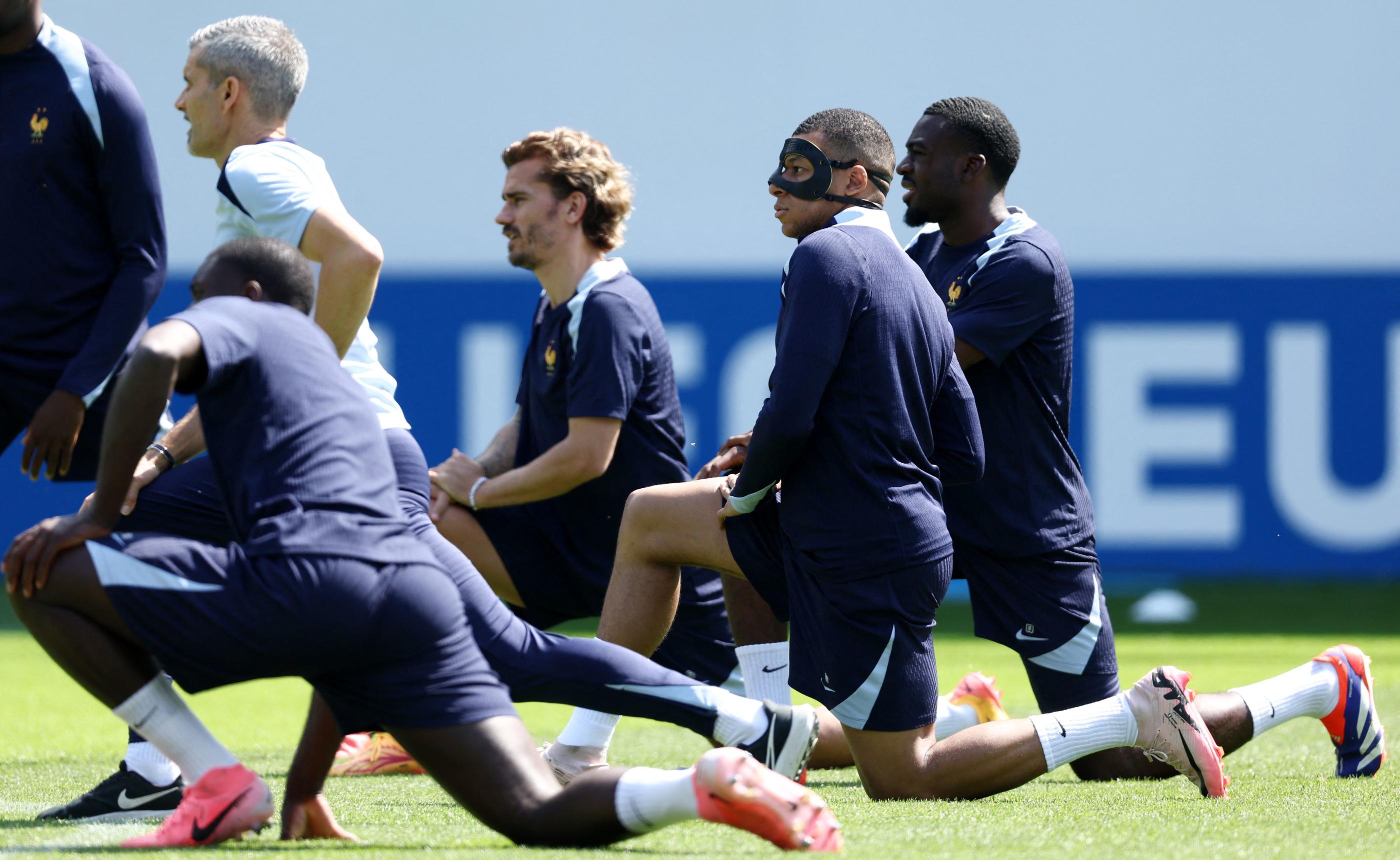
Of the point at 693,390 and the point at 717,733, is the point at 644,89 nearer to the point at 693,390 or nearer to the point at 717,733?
the point at 693,390

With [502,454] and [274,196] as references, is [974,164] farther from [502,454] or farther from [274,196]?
[274,196]

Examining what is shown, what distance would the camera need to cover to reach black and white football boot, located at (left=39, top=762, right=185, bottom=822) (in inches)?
139

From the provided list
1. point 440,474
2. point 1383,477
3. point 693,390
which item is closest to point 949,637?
point 693,390

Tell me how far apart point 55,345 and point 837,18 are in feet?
26.6

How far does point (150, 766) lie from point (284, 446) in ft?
3.85

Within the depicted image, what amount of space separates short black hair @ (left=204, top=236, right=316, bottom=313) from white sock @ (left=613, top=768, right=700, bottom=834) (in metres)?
1.12

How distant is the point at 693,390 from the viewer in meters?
10.4

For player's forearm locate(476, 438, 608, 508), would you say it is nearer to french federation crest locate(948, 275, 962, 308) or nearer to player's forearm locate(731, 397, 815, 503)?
player's forearm locate(731, 397, 815, 503)

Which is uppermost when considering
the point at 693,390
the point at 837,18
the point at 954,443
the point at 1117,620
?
the point at 837,18

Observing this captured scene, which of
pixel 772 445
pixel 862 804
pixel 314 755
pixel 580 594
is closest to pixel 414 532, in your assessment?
pixel 314 755

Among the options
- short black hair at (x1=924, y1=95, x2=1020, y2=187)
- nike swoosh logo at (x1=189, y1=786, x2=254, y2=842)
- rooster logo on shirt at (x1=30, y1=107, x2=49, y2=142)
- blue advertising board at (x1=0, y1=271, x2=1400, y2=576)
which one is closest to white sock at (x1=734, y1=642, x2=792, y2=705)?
short black hair at (x1=924, y1=95, x2=1020, y2=187)

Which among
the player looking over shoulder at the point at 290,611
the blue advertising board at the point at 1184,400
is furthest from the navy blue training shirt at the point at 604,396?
the blue advertising board at the point at 1184,400

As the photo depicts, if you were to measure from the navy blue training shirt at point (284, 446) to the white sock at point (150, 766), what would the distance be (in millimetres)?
948

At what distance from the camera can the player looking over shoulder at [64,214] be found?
3916mm
